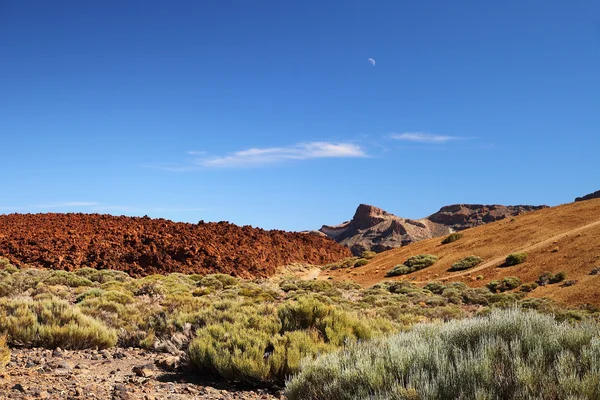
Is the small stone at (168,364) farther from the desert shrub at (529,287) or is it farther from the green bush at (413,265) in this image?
the green bush at (413,265)

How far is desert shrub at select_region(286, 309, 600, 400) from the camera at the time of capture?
3.75 meters

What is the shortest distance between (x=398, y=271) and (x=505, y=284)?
11171 millimetres

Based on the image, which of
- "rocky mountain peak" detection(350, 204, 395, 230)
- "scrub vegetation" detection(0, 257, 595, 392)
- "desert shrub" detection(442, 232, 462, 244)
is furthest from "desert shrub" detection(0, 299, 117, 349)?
"rocky mountain peak" detection(350, 204, 395, 230)

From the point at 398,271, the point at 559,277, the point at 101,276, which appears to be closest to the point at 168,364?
the point at 101,276

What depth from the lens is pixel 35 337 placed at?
839cm

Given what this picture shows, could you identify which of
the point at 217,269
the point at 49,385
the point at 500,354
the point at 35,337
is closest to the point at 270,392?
the point at 49,385

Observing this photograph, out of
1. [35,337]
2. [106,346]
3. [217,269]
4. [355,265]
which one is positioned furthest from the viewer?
[355,265]

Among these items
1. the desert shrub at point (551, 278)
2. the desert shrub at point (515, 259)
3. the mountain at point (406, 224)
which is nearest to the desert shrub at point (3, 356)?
the desert shrub at point (551, 278)

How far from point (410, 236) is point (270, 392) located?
290ft

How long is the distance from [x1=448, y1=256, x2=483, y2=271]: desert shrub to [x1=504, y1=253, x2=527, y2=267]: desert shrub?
8.88ft

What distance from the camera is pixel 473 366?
403cm

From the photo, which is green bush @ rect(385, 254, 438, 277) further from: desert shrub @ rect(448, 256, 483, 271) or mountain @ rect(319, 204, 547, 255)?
mountain @ rect(319, 204, 547, 255)

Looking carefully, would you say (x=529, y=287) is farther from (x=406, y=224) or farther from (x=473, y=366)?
(x=406, y=224)

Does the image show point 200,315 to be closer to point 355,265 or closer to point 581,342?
point 581,342
